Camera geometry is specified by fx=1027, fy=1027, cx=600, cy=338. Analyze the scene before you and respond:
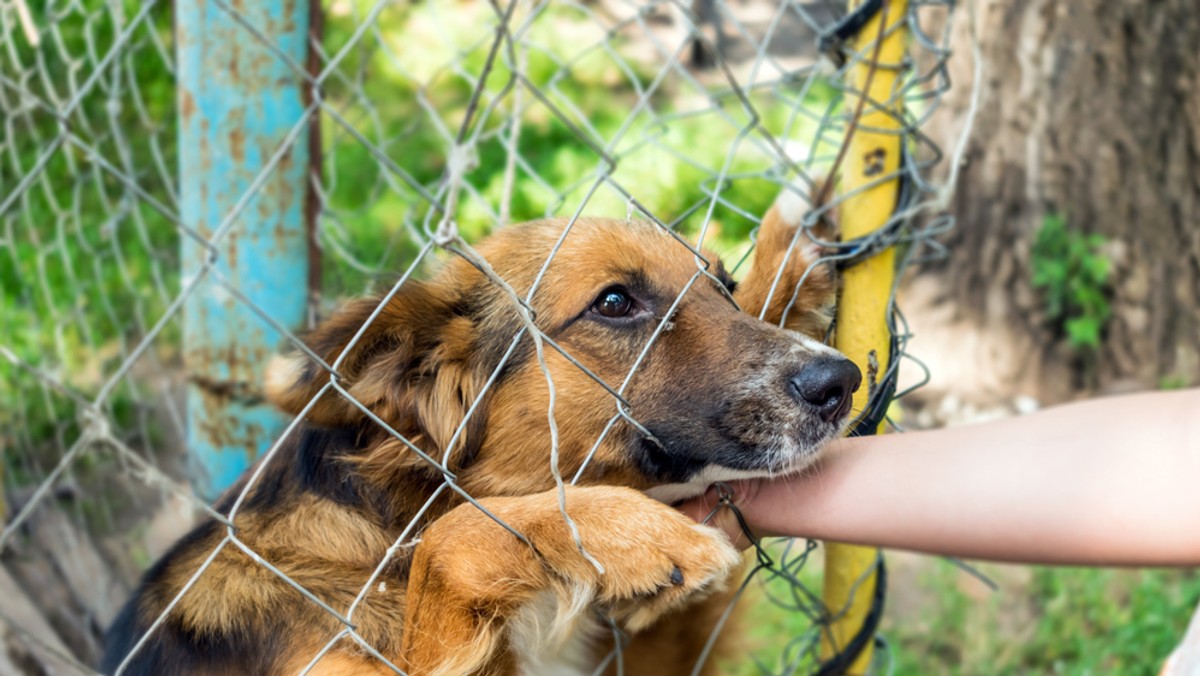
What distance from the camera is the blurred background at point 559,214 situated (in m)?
3.11

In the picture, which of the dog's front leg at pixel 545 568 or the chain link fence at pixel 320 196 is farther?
the chain link fence at pixel 320 196

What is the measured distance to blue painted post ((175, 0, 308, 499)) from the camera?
2.93m

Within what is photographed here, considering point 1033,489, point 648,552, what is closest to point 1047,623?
point 1033,489

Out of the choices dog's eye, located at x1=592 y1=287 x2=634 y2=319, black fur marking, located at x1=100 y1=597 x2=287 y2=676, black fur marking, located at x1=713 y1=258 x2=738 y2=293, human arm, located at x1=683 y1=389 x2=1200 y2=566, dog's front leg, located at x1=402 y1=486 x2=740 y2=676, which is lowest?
black fur marking, located at x1=100 y1=597 x2=287 y2=676

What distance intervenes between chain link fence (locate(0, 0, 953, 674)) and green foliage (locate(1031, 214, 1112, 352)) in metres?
0.54

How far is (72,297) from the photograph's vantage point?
14.5ft

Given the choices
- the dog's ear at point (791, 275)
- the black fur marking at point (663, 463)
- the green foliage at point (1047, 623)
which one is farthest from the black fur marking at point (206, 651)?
the green foliage at point (1047, 623)

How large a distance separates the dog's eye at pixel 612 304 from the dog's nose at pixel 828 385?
0.51 meters

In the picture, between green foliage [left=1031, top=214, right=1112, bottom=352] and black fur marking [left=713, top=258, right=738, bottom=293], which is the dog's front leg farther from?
green foliage [left=1031, top=214, right=1112, bottom=352]

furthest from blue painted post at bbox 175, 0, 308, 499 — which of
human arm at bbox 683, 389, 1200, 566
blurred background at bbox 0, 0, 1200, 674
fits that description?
human arm at bbox 683, 389, 1200, 566

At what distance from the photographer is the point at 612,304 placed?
258cm

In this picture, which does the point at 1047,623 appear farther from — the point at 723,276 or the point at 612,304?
the point at 612,304

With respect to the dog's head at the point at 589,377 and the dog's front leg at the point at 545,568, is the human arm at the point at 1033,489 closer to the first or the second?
the dog's head at the point at 589,377

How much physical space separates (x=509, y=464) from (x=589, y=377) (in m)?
0.30
